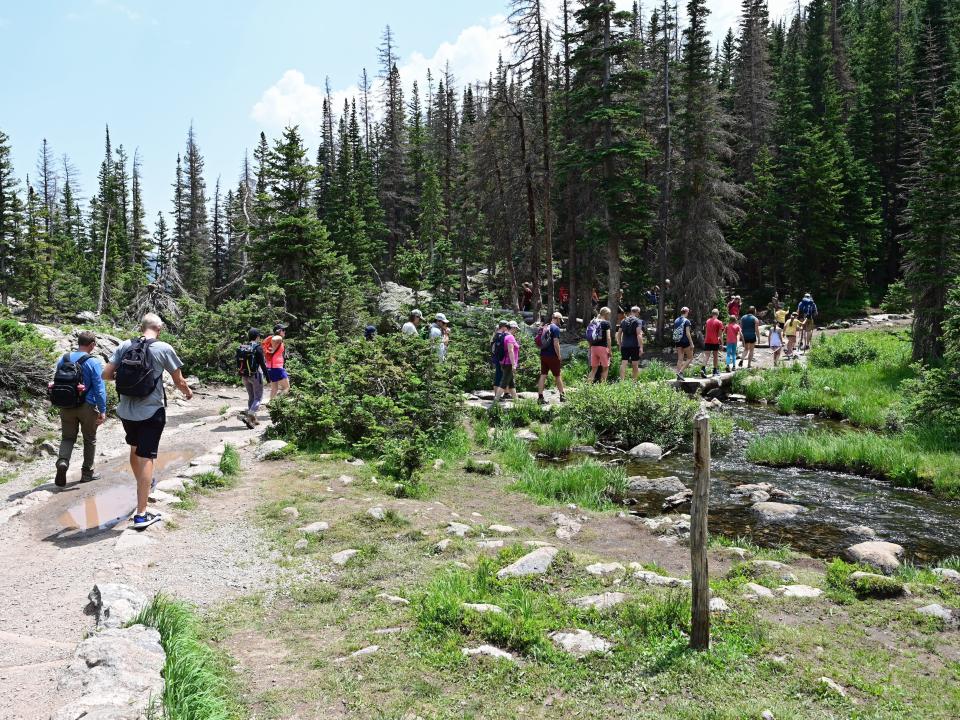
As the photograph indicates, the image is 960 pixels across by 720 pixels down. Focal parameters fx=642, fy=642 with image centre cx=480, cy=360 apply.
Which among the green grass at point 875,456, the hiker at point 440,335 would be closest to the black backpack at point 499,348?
the hiker at point 440,335

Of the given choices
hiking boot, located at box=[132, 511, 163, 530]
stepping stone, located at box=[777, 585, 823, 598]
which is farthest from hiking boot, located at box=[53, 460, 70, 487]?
stepping stone, located at box=[777, 585, 823, 598]

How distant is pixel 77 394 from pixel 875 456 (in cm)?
1265

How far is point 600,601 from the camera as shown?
538 cm

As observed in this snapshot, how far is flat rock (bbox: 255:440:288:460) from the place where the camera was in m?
10.9

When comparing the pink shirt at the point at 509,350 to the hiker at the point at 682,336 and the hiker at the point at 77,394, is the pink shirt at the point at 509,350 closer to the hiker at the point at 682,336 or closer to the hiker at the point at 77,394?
the hiker at the point at 682,336

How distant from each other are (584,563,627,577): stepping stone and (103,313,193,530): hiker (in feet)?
15.3

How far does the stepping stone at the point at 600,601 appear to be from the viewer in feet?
17.4

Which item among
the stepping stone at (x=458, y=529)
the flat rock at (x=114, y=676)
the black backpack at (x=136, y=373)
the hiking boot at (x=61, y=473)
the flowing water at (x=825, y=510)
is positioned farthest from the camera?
the hiking boot at (x=61, y=473)

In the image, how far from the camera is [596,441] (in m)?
13.5

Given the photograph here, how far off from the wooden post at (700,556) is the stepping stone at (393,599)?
7.70ft

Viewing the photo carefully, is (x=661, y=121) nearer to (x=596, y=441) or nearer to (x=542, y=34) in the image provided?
(x=542, y=34)

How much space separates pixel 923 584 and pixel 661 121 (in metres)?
29.7

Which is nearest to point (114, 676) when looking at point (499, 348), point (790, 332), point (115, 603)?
point (115, 603)

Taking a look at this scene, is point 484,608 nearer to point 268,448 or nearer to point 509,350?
point 268,448
